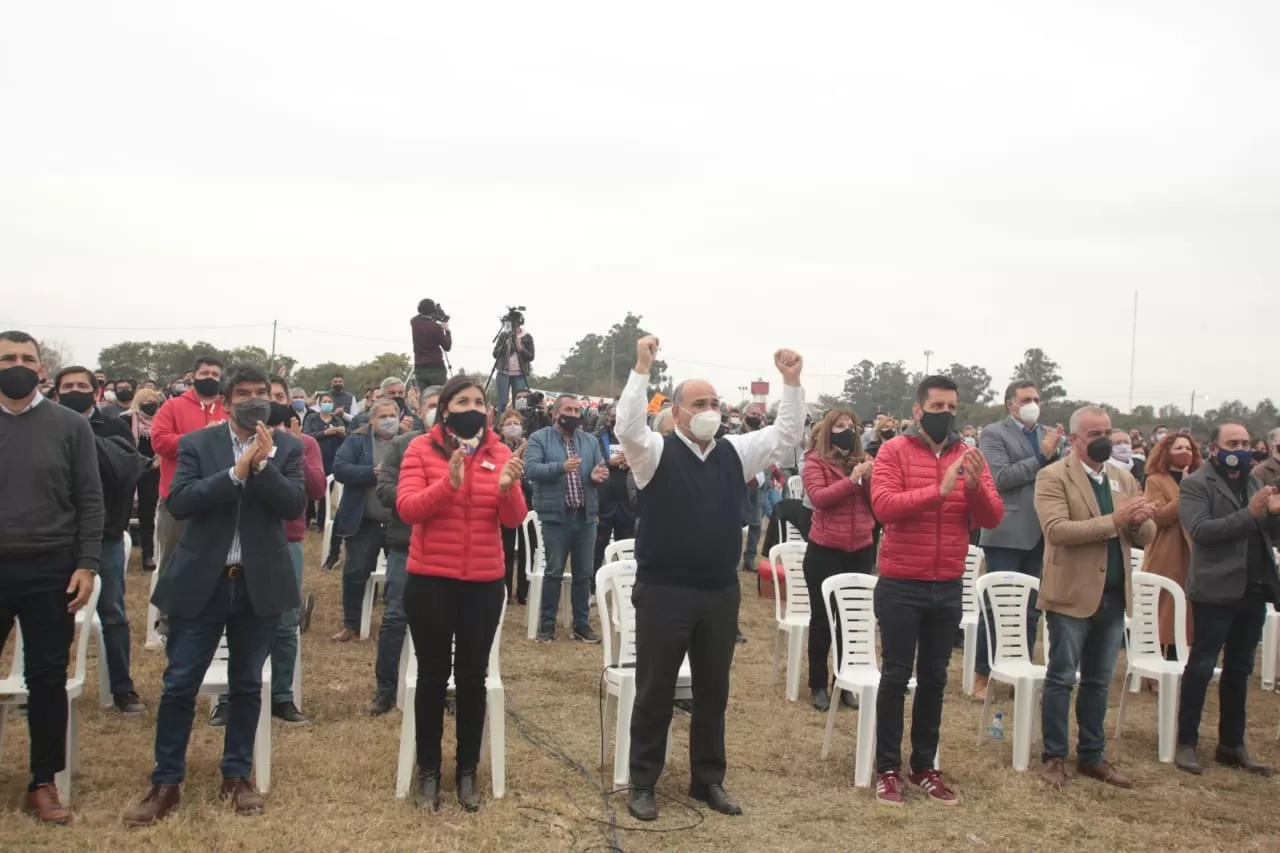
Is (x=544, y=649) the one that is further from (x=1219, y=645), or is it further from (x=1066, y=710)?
(x=1219, y=645)

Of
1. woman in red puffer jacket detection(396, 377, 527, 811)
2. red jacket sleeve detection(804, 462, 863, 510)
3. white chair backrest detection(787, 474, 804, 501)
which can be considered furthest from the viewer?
white chair backrest detection(787, 474, 804, 501)

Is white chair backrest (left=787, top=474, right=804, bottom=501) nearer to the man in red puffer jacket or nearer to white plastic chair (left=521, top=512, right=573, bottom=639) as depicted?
white plastic chair (left=521, top=512, right=573, bottom=639)

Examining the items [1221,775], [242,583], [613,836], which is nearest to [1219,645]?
[1221,775]

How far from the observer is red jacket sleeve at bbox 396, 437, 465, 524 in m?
4.86

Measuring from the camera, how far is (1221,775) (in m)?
6.32

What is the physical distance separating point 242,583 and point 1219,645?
18.7 ft

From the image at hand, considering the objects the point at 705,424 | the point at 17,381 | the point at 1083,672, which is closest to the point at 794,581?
the point at 1083,672

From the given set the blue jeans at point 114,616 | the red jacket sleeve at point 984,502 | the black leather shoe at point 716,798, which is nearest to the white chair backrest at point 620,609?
the black leather shoe at point 716,798

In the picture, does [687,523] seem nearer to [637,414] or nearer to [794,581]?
[637,414]

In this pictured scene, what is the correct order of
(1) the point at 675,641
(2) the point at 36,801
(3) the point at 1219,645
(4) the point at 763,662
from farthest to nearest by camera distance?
(4) the point at 763,662 < (3) the point at 1219,645 < (1) the point at 675,641 < (2) the point at 36,801

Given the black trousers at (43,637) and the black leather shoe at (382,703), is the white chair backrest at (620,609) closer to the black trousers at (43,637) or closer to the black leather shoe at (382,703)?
the black leather shoe at (382,703)

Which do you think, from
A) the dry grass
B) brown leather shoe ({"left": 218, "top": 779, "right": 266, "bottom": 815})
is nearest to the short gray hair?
the dry grass

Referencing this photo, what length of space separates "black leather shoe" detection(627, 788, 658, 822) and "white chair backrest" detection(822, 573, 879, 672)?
5.31 ft

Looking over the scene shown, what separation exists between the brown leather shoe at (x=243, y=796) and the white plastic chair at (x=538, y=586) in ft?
Answer: 14.0
